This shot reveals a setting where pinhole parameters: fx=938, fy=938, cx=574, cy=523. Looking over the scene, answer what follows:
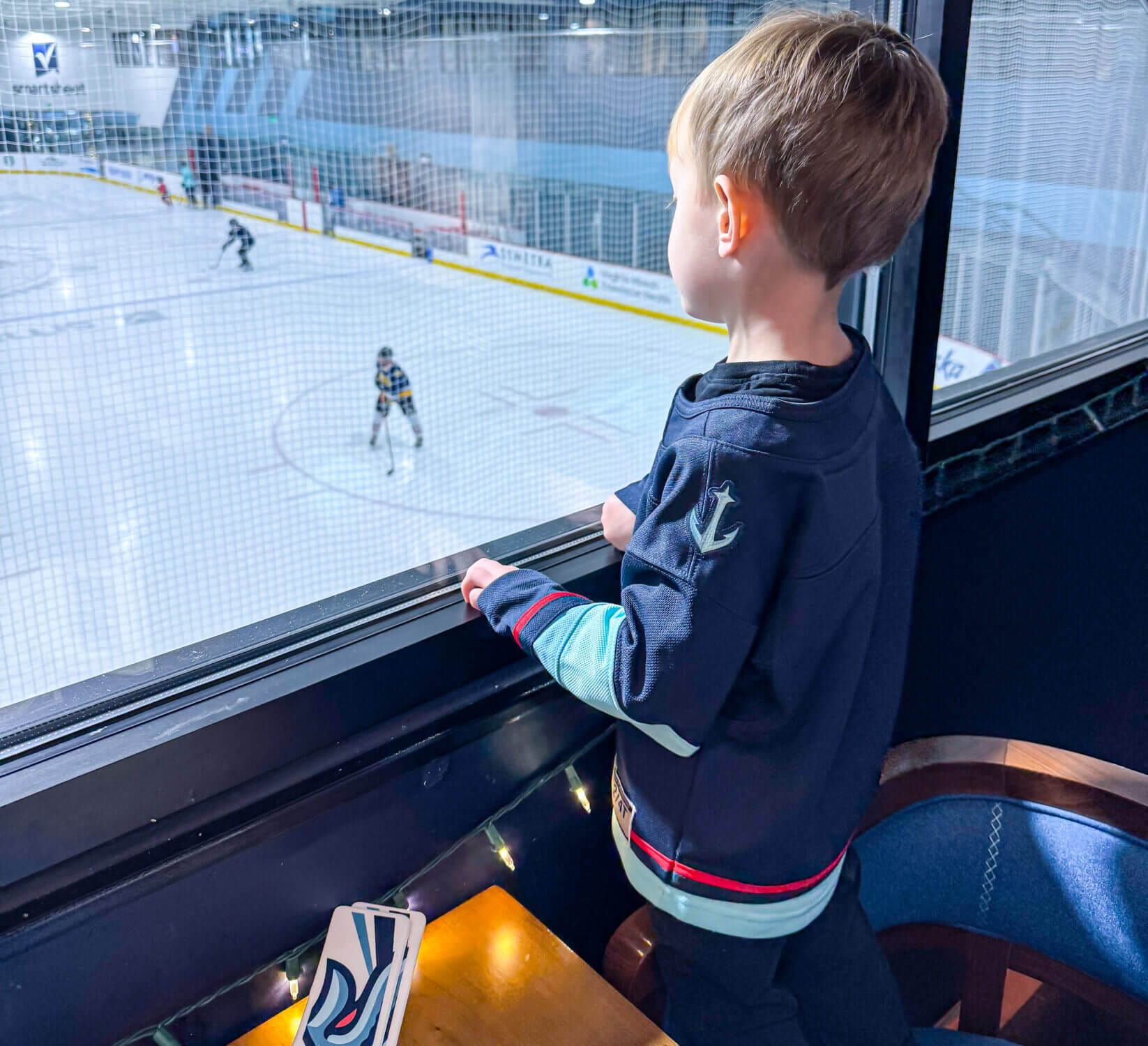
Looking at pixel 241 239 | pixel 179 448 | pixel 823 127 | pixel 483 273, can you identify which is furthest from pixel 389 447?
pixel 823 127

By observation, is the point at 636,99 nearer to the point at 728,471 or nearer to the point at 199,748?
the point at 728,471

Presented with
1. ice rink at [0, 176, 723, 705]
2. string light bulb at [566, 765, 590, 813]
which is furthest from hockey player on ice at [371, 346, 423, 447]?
string light bulb at [566, 765, 590, 813]

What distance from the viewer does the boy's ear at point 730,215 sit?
1.88 ft

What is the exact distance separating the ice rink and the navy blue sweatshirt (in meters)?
0.38

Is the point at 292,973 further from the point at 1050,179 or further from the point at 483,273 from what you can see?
the point at 483,273

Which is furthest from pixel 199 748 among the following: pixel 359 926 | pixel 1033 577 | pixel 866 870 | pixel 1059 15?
pixel 1059 15

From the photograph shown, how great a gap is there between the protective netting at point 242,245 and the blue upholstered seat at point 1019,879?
0.48 meters

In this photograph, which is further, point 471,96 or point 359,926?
point 471,96

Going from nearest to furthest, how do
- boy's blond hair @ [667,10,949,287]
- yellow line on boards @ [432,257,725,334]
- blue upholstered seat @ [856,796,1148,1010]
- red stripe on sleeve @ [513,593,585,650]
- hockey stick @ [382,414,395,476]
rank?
boy's blond hair @ [667,10,949,287] < red stripe on sleeve @ [513,593,585,650] < blue upholstered seat @ [856,796,1148,1010] < yellow line on boards @ [432,257,725,334] < hockey stick @ [382,414,395,476]

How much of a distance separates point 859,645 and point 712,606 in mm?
159

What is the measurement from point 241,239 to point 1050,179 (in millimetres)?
1311

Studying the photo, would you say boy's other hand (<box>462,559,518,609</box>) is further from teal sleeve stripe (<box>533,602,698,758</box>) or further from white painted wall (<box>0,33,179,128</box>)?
white painted wall (<box>0,33,179,128</box>)

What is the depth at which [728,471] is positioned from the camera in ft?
1.85

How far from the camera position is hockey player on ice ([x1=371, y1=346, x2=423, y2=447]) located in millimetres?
4422
